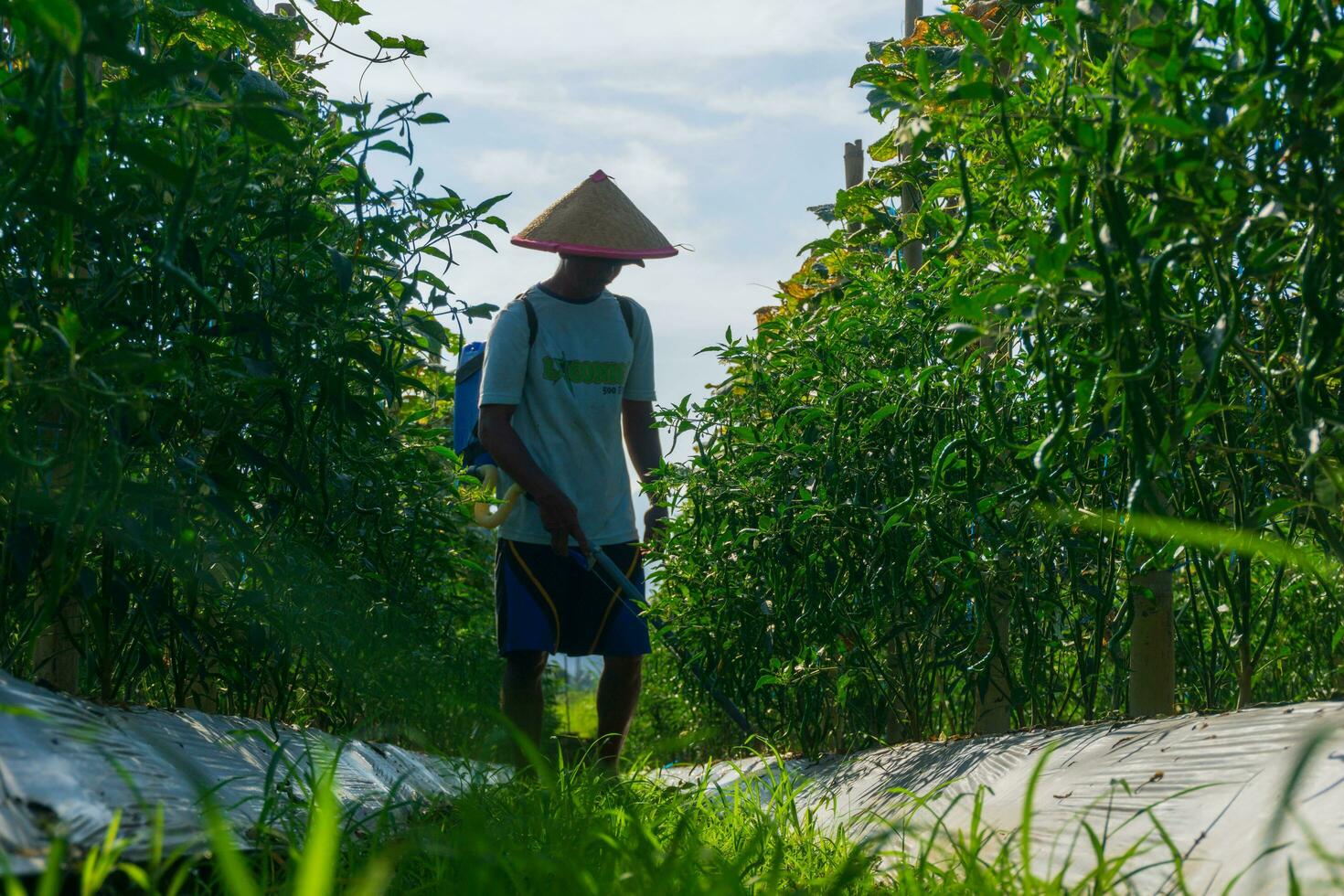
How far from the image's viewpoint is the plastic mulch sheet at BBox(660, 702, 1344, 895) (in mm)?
1433

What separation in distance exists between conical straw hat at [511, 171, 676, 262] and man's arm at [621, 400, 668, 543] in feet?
1.82

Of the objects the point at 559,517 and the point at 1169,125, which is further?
the point at 559,517

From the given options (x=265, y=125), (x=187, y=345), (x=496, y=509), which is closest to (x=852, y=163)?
(x=496, y=509)

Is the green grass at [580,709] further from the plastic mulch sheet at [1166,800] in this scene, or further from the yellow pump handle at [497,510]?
the plastic mulch sheet at [1166,800]

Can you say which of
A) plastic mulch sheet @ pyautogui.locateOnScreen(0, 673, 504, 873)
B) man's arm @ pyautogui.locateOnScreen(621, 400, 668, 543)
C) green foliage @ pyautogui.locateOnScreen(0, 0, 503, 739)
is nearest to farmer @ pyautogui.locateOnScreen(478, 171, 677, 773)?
man's arm @ pyautogui.locateOnScreen(621, 400, 668, 543)

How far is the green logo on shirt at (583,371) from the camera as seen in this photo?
4249 mm

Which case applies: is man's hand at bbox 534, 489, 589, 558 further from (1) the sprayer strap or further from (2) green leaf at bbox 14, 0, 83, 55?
(2) green leaf at bbox 14, 0, 83, 55

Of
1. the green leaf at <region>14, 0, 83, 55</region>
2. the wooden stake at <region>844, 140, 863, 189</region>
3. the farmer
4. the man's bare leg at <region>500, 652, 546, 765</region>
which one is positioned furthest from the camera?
the wooden stake at <region>844, 140, 863, 189</region>

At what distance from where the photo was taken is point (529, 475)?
4.02 meters

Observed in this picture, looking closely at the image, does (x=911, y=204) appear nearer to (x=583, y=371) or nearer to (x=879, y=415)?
(x=583, y=371)

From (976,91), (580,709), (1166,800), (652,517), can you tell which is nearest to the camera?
(976,91)

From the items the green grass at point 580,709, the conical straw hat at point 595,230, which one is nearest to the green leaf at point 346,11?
the conical straw hat at point 595,230

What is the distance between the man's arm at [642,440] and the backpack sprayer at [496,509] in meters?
0.38

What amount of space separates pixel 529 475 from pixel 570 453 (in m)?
0.29
